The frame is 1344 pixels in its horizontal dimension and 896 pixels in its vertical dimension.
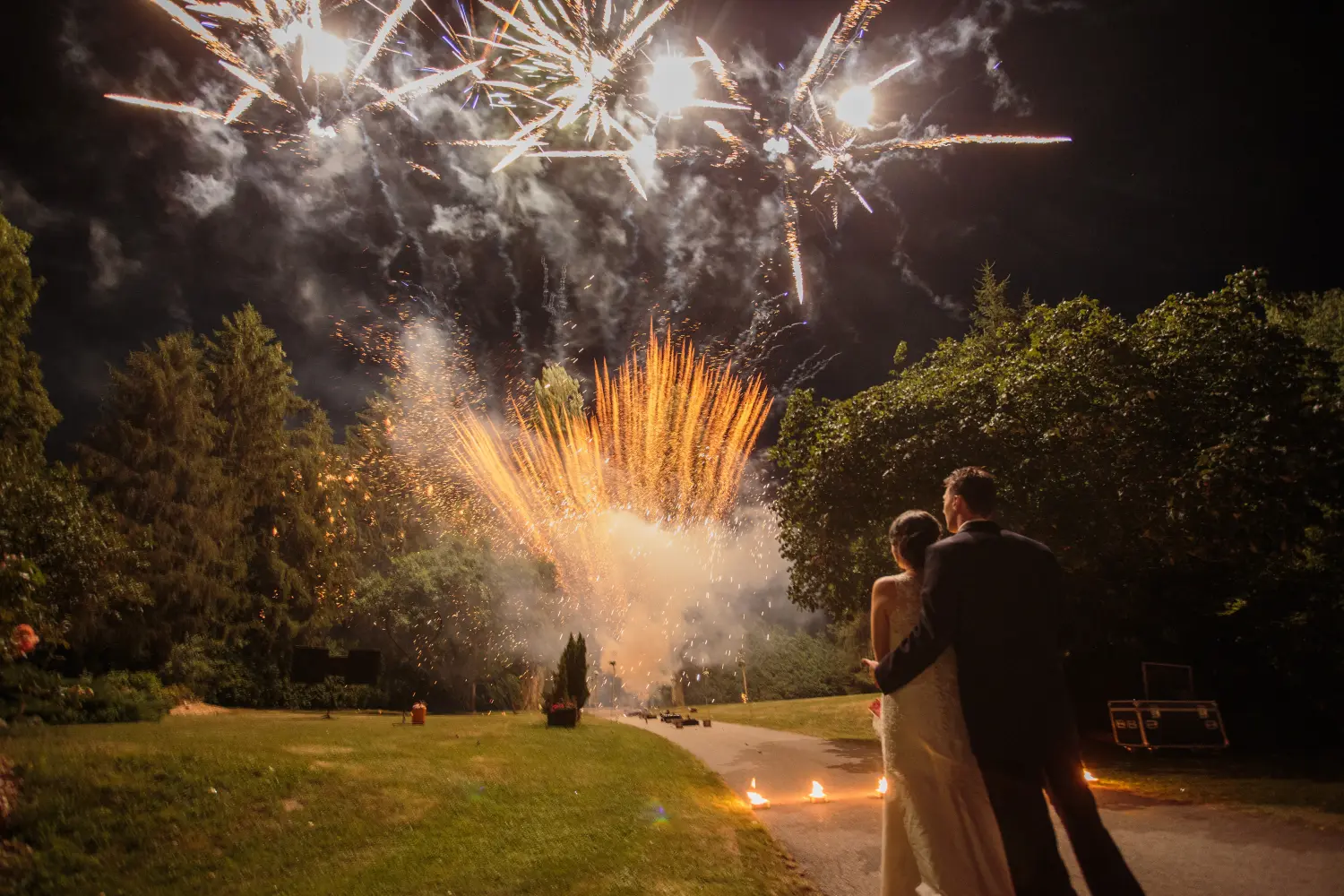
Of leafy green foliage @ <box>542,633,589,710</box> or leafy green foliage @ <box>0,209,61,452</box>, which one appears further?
leafy green foliage @ <box>0,209,61,452</box>

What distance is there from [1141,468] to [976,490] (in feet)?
41.3

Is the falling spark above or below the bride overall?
above

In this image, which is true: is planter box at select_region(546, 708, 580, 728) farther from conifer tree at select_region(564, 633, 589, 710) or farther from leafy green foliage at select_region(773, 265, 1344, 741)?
leafy green foliage at select_region(773, 265, 1344, 741)

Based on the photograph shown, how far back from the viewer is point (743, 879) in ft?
20.0

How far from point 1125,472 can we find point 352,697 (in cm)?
4393

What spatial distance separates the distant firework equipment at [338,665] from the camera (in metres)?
25.8

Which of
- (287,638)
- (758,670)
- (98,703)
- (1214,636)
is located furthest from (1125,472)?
(758,670)

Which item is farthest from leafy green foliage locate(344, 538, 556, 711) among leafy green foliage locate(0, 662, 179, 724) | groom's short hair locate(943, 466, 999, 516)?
groom's short hair locate(943, 466, 999, 516)

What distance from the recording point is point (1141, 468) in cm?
1419

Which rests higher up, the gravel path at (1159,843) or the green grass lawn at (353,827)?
the gravel path at (1159,843)

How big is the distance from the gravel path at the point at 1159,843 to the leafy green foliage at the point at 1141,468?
7077 mm

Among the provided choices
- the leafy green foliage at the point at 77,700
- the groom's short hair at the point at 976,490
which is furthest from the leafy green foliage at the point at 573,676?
the groom's short hair at the point at 976,490

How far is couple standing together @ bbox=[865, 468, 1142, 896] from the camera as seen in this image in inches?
143

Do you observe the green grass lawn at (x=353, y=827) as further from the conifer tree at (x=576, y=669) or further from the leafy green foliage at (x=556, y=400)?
the leafy green foliage at (x=556, y=400)
